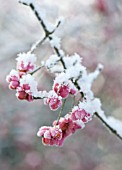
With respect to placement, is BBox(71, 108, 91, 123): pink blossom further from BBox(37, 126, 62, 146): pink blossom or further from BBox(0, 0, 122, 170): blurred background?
BBox(0, 0, 122, 170): blurred background

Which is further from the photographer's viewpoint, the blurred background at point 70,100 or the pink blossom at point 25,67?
the blurred background at point 70,100

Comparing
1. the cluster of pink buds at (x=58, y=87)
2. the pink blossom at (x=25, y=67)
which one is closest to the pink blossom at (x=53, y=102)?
the cluster of pink buds at (x=58, y=87)

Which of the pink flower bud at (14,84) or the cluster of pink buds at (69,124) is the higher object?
the pink flower bud at (14,84)

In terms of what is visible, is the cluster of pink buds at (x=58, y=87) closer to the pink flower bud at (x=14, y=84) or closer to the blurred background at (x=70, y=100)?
the pink flower bud at (x=14, y=84)

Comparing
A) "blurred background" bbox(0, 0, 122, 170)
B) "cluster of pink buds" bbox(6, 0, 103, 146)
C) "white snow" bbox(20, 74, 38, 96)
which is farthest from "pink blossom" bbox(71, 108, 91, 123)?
"blurred background" bbox(0, 0, 122, 170)

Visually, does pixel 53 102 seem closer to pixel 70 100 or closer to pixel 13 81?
pixel 13 81

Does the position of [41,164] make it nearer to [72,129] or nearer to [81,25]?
[81,25]

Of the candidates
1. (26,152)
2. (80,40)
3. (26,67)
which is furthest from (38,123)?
(26,67)

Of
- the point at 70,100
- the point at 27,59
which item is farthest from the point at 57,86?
the point at 70,100
